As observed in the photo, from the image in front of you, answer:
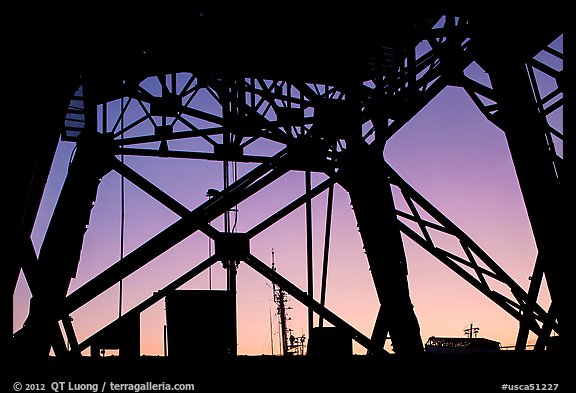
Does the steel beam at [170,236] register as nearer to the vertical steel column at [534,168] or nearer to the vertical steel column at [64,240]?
the vertical steel column at [64,240]

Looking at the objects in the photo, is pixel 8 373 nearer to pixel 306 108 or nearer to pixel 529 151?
pixel 529 151

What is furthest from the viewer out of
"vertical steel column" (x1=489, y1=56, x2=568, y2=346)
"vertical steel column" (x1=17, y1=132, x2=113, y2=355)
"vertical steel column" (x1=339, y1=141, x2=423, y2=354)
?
"vertical steel column" (x1=339, y1=141, x2=423, y2=354)

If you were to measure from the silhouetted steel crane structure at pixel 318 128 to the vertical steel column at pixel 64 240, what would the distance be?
0.02 m

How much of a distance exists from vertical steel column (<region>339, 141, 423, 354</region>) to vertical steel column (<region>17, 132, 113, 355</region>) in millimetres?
3671

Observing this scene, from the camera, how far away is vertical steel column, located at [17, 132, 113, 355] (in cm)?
776

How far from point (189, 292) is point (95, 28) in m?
3.85

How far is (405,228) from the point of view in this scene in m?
9.27

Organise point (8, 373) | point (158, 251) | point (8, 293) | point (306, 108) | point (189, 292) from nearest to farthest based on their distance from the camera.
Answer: point (8, 373)
point (8, 293)
point (158, 251)
point (189, 292)
point (306, 108)

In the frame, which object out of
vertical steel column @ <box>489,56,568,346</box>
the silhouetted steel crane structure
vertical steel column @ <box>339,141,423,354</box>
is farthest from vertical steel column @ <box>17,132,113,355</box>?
vertical steel column @ <box>489,56,568,346</box>

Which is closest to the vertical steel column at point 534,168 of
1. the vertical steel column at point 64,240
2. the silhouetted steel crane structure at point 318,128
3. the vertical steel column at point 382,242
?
the silhouetted steel crane structure at point 318,128

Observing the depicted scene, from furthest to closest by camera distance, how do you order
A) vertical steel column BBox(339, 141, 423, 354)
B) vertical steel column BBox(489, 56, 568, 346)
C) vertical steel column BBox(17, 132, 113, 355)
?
1. vertical steel column BBox(339, 141, 423, 354)
2. vertical steel column BBox(17, 132, 113, 355)
3. vertical steel column BBox(489, 56, 568, 346)

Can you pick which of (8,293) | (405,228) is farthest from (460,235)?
(8,293)

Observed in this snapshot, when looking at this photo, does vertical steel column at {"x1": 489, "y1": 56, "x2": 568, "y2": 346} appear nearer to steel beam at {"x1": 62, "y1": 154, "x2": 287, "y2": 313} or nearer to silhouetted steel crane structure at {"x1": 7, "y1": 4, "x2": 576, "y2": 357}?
silhouetted steel crane structure at {"x1": 7, "y1": 4, "x2": 576, "y2": 357}

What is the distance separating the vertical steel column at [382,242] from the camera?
8.59 metres
